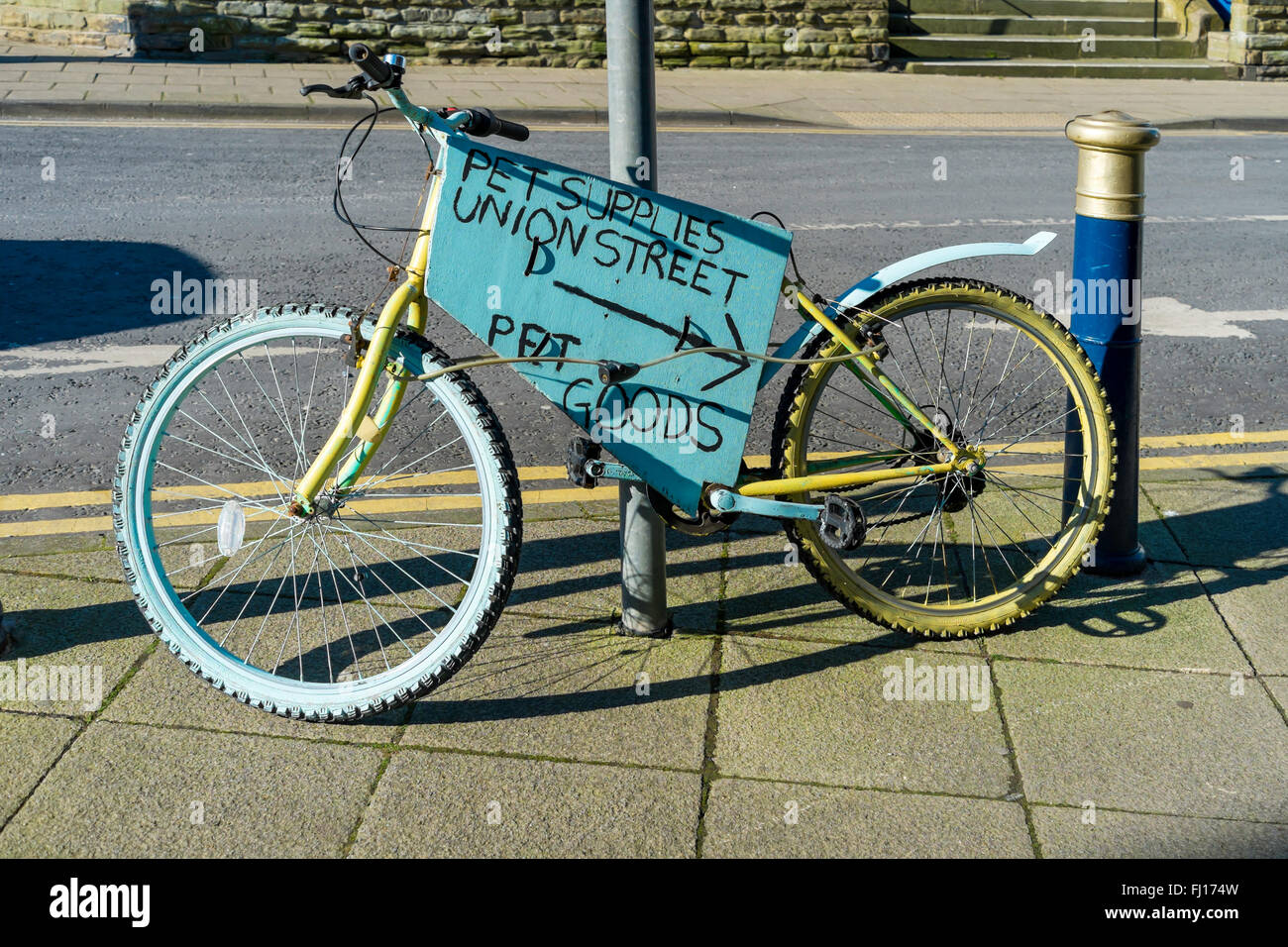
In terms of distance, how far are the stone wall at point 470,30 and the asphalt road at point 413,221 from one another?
4079 millimetres

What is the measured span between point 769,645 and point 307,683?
126 cm

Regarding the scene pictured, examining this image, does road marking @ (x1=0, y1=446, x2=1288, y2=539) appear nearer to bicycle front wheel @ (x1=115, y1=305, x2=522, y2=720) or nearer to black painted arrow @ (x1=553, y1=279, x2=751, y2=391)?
bicycle front wheel @ (x1=115, y1=305, x2=522, y2=720)

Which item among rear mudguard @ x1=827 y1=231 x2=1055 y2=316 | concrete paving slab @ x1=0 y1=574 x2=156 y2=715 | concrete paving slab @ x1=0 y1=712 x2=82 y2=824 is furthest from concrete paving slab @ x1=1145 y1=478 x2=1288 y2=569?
concrete paving slab @ x1=0 y1=712 x2=82 y2=824

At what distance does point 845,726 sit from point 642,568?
0.72m

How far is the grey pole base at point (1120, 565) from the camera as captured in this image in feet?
13.7

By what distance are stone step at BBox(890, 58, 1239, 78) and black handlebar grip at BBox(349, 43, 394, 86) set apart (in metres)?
16.0

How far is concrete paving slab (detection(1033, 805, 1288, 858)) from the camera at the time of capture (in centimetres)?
292

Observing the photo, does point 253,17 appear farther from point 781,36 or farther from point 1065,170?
point 1065,170

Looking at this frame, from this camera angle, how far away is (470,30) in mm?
16438

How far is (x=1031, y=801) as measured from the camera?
3.09 metres

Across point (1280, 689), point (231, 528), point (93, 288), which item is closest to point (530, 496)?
point (231, 528)

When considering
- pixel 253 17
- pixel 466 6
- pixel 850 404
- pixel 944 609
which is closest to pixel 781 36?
pixel 466 6

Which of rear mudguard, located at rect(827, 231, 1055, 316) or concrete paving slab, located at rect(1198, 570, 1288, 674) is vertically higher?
rear mudguard, located at rect(827, 231, 1055, 316)

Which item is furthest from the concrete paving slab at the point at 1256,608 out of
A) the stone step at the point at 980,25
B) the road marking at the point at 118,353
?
the stone step at the point at 980,25
